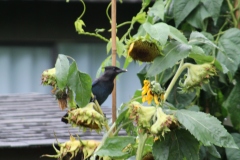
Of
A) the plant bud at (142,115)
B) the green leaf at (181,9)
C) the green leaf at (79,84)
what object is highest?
the green leaf at (181,9)

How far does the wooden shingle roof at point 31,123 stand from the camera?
10.6 feet

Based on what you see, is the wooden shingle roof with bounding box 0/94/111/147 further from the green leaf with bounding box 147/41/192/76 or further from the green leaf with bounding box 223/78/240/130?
the green leaf with bounding box 147/41/192/76

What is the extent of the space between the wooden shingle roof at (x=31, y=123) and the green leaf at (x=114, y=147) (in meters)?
0.82

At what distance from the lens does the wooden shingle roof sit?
10.6ft

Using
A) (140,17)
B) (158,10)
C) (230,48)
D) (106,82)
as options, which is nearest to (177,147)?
(106,82)

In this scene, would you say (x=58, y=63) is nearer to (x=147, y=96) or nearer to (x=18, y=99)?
(x=147, y=96)

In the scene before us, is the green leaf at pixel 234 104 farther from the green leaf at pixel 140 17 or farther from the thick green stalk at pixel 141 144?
the thick green stalk at pixel 141 144

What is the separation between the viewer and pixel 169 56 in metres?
1.95

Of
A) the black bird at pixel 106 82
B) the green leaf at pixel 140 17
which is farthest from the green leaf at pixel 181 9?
the black bird at pixel 106 82

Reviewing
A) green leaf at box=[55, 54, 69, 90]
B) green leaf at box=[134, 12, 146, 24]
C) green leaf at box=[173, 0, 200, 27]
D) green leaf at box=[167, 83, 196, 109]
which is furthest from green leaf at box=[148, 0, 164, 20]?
green leaf at box=[55, 54, 69, 90]

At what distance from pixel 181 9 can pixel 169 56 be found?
3.56 feet

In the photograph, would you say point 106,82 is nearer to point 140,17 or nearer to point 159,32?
point 140,17

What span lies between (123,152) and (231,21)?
1359 mm

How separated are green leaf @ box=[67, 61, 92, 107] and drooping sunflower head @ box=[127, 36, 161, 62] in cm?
13
